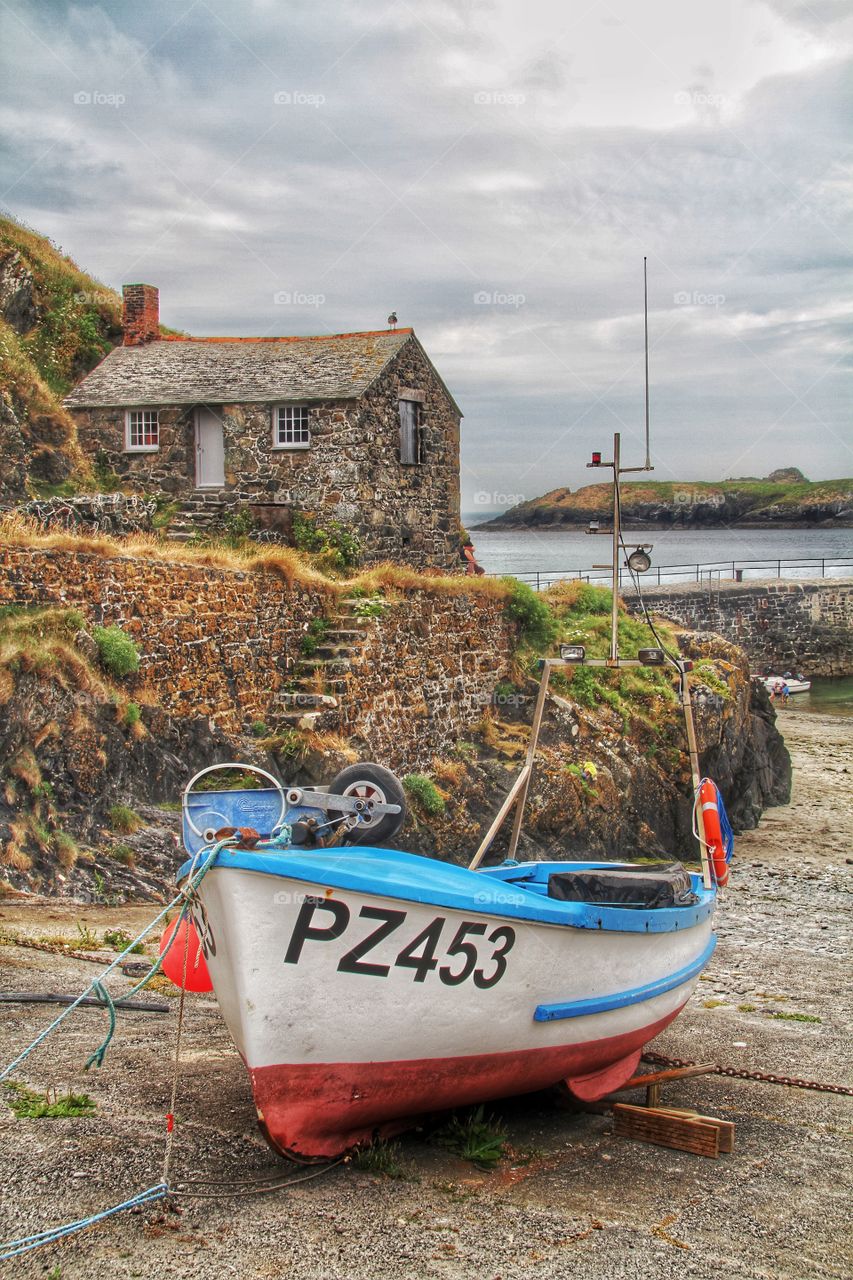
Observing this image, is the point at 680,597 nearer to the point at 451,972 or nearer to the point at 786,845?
the point at 786,845

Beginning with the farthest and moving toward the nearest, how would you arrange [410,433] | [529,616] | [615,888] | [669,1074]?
[410,433] → [529,616] → [669,1074] → [615,888]

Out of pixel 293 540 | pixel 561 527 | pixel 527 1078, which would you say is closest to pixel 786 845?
pixel 293 540

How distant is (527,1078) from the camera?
24.4 feet

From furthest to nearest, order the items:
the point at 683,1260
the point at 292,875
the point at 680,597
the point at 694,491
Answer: the point at 694,491, the point at 680,597, the point at 292,875, the point at 683,1260

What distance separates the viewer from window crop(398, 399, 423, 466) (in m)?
24.1

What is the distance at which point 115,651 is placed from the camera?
13.8m

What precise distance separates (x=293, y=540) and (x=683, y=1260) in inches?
701

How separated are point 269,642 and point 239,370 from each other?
9.21 metres

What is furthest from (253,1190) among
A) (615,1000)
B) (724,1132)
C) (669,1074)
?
(669,1074)

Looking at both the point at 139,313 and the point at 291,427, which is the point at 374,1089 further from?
the point at 139,313

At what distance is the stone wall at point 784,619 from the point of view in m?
44.1

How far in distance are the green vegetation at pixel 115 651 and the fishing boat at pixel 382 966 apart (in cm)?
651

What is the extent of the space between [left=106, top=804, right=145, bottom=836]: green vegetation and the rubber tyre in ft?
18.2

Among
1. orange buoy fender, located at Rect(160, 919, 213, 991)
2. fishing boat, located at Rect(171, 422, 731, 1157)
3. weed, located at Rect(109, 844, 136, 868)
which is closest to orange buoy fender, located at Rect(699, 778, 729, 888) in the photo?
fishing boat, located at Rect(171, 422, 731, 1157)
